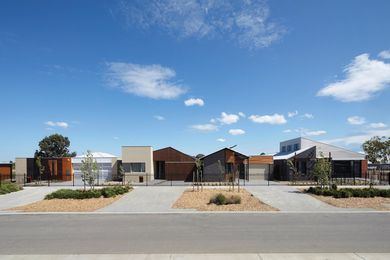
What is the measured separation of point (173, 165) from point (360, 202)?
24906 mm

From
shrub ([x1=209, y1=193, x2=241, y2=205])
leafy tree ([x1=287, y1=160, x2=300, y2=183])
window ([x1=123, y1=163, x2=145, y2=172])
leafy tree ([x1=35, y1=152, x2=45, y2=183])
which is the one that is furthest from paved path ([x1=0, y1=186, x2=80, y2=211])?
leafy tree ([x1=287, y1=160, x2=300, y2=183])

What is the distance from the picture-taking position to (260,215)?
601 inches

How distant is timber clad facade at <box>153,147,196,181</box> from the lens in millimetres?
40719

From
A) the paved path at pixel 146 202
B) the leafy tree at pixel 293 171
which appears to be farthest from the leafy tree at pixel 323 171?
the paved path at pixel 146 202

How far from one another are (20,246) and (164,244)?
4.18 meters

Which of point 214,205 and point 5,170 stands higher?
point 5,170

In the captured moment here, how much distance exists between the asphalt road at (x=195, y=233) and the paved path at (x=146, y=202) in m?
1.95

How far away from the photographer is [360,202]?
1945 centimetres

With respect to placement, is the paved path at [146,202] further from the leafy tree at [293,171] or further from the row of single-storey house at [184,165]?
the row of single-storey house at [184,165]

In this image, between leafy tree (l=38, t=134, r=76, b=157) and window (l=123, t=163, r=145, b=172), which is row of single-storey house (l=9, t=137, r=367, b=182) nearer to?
window (l=123, t=163, r=145, b=172)

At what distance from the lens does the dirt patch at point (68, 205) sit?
17.6 metres

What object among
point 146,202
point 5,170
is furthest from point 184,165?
point 5,170

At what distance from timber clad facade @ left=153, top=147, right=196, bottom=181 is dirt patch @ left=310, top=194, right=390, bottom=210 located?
2120cm
